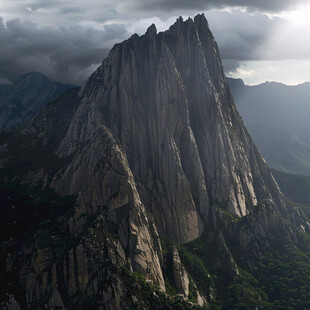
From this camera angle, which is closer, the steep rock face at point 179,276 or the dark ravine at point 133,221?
the dark ravine at point 133,221

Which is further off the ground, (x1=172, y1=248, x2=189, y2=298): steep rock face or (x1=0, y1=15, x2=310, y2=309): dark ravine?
(x1=0, y1=15, x2=310, y2=309): dark ravine

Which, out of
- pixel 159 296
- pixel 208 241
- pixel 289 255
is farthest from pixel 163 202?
pixel 289 255

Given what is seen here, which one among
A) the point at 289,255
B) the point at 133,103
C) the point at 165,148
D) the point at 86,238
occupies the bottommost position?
the point at 289,255

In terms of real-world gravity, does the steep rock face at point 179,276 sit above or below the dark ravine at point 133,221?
below

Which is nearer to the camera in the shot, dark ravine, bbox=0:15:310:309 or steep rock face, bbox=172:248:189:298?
dark ravine, bbox=0:15:310:309

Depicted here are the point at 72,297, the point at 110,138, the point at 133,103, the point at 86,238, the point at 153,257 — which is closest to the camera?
the point at 72,297

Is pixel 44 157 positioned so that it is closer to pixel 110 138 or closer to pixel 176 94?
pixel 110 138

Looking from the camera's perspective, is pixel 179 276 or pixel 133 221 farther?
pixel 179 276

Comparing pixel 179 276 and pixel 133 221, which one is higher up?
pixel 133 221
